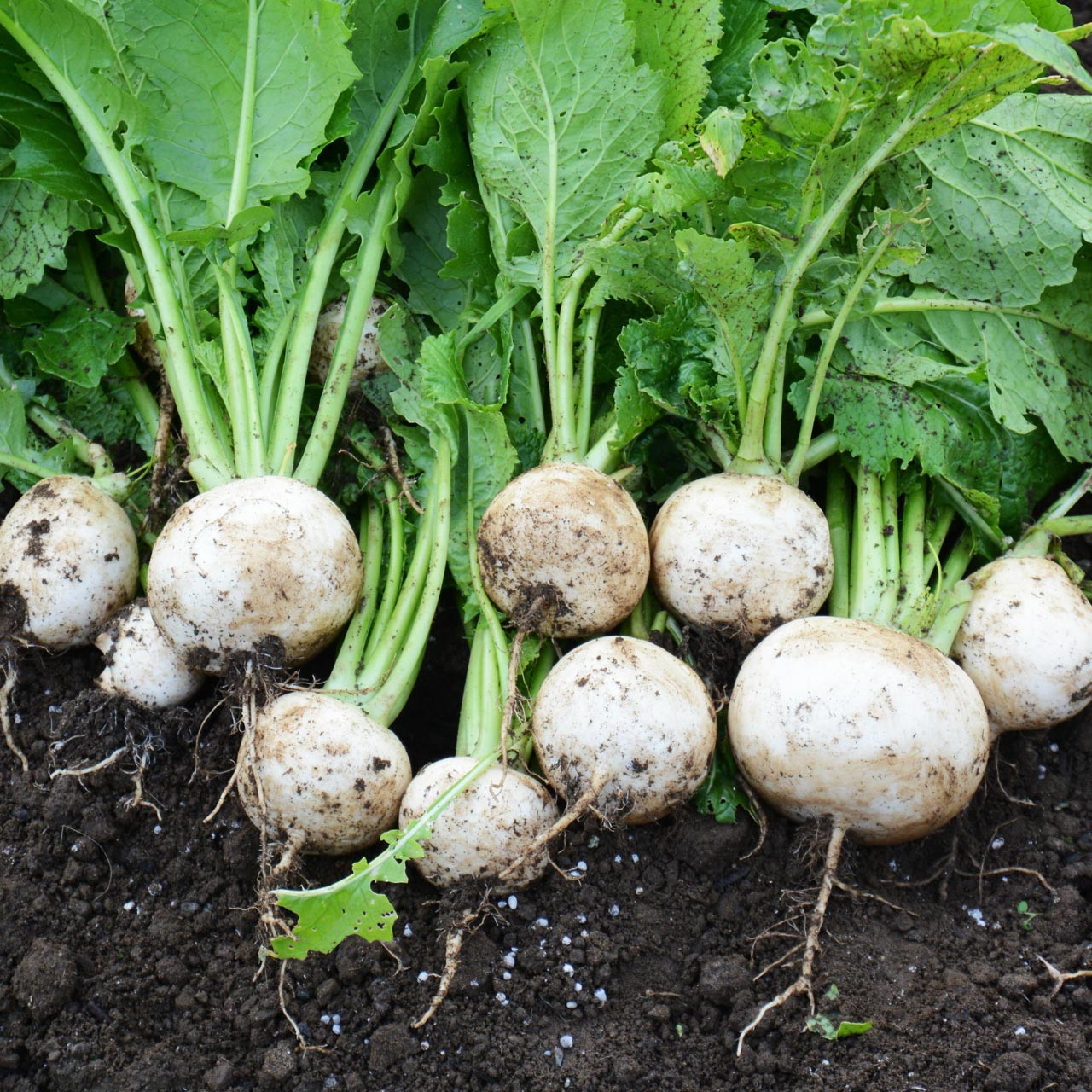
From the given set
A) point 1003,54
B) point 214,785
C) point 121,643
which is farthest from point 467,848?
point 1003,54

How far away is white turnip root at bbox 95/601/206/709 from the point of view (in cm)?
319

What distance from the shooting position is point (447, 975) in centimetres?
255

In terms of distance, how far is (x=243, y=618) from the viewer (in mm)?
2965

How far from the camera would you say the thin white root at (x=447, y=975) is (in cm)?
252

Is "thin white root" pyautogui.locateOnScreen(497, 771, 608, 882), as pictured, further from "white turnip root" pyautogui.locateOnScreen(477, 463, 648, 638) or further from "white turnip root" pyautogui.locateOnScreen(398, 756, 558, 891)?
"white turnip root" pyautogui.locateOnScreen(477, 463, 648, 638)

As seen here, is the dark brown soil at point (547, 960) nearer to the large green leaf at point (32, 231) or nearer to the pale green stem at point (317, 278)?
the pale green stem at point (317, 278)

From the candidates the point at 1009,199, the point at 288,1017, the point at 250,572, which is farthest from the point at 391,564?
the point at 1009,199

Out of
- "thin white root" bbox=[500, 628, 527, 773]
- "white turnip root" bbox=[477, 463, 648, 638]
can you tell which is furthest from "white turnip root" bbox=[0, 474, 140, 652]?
"thin white root" bbox=[500, 628, 527, 773]

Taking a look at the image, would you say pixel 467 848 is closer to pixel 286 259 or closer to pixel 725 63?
pixel 286 259

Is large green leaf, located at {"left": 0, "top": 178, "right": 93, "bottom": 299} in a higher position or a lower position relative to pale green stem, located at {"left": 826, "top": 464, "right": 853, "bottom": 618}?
higher

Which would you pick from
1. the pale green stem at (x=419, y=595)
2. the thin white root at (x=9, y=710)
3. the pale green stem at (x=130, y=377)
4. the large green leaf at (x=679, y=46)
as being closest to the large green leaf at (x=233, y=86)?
the pale green stem at (x=130, y=377)

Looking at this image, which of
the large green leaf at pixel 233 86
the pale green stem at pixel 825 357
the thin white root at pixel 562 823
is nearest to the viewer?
the thin white root at pixel 562 823

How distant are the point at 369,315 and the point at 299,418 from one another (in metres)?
0.43

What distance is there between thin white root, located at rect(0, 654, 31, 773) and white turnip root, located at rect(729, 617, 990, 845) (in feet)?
6.77
